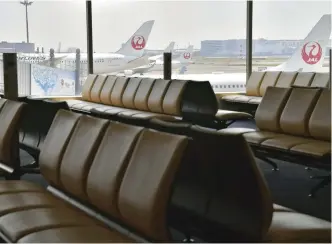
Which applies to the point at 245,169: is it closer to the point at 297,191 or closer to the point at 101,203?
the point at 101,203

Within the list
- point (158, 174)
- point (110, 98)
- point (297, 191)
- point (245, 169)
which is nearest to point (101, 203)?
point (158, 174)

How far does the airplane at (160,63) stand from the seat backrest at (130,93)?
7.14 feet

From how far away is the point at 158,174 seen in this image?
208cm

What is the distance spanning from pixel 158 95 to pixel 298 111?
2.19 meters

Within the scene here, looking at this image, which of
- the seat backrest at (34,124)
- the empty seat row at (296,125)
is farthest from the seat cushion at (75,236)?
the empty seat row at (296,125)

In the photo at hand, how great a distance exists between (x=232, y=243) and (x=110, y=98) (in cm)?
528

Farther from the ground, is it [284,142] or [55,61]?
[55,61]

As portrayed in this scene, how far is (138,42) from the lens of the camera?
934cm

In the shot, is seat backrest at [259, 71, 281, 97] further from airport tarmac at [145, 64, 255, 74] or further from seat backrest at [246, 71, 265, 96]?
airport tarmac at [145, 64, 255, 74]

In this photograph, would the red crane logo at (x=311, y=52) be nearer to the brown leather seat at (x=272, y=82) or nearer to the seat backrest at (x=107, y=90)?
the brown leather seat at (x=272, y=82)

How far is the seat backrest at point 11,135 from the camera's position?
353 centimetres

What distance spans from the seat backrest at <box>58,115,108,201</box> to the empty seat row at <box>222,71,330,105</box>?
5.16 meters

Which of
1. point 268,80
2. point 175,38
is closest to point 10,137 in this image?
point 268,80

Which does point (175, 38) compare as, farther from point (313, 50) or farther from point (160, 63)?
point (313, 50)
